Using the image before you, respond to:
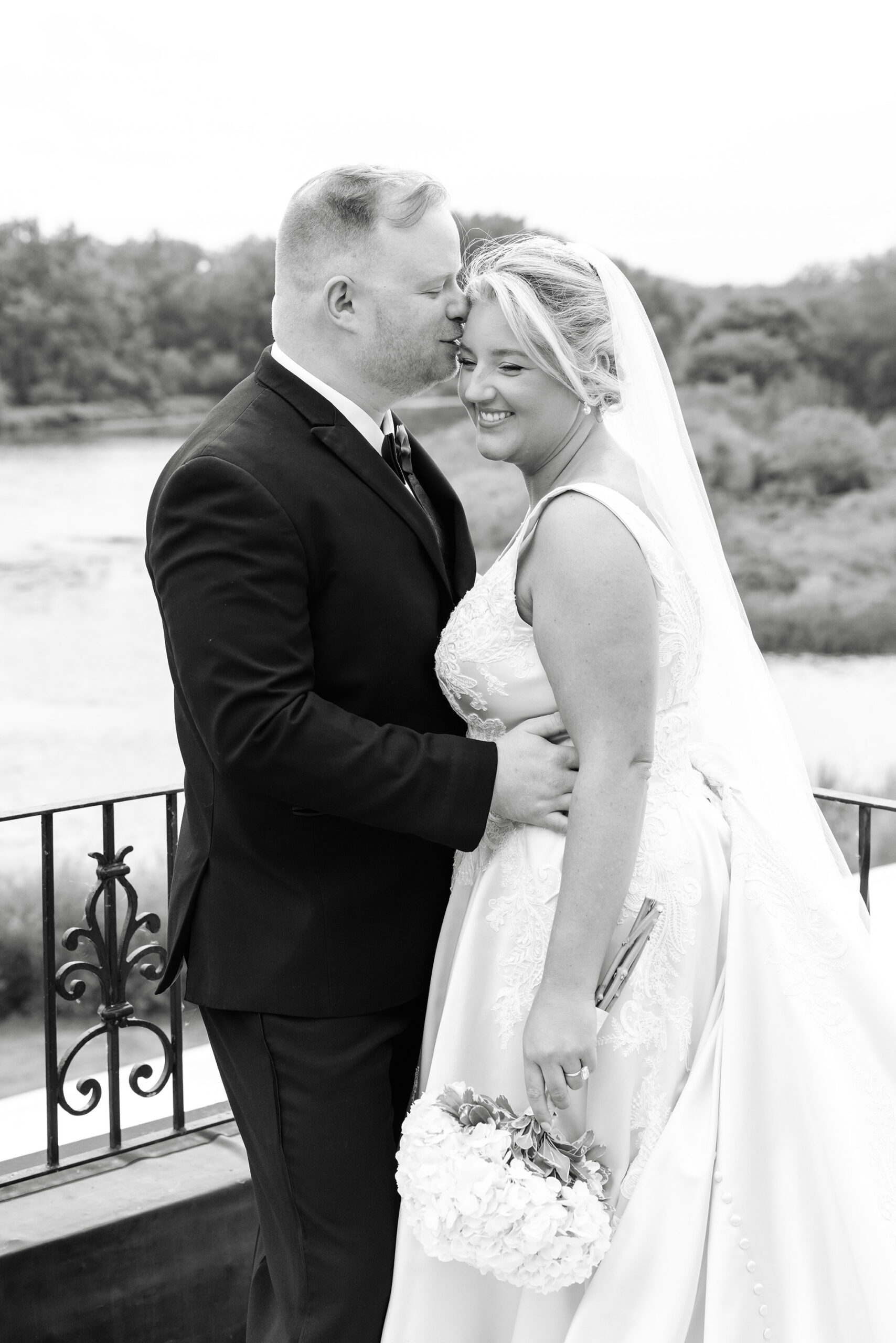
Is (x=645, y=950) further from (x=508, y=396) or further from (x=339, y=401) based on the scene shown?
(x=339, y=401)

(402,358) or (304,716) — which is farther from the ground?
(402,358)

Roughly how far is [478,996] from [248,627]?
627 millimetres

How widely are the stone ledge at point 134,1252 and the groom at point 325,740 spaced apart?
634 millimetres

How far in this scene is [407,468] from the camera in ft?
6.66

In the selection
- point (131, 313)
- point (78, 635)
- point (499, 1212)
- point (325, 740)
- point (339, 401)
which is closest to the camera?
point (499, 1212)

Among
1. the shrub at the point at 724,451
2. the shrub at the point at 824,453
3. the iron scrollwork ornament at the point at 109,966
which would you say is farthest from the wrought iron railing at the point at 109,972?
the shrub at the point at 824,453

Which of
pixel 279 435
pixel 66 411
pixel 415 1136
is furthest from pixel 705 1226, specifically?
pixel 66 411

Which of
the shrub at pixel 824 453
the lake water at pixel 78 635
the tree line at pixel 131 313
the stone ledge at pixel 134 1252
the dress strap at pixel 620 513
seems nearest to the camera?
the dress strap at pixel 620 513

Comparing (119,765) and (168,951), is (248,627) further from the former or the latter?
(119,765)

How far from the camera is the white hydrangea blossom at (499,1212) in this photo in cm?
158

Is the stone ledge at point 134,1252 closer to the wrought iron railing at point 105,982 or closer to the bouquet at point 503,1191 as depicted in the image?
the wrought iron railing at point 105,982

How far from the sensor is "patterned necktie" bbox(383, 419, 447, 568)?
1975 millimetres

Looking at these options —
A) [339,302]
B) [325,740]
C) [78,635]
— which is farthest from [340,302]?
[78,635]

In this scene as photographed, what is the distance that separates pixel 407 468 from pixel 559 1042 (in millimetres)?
881
